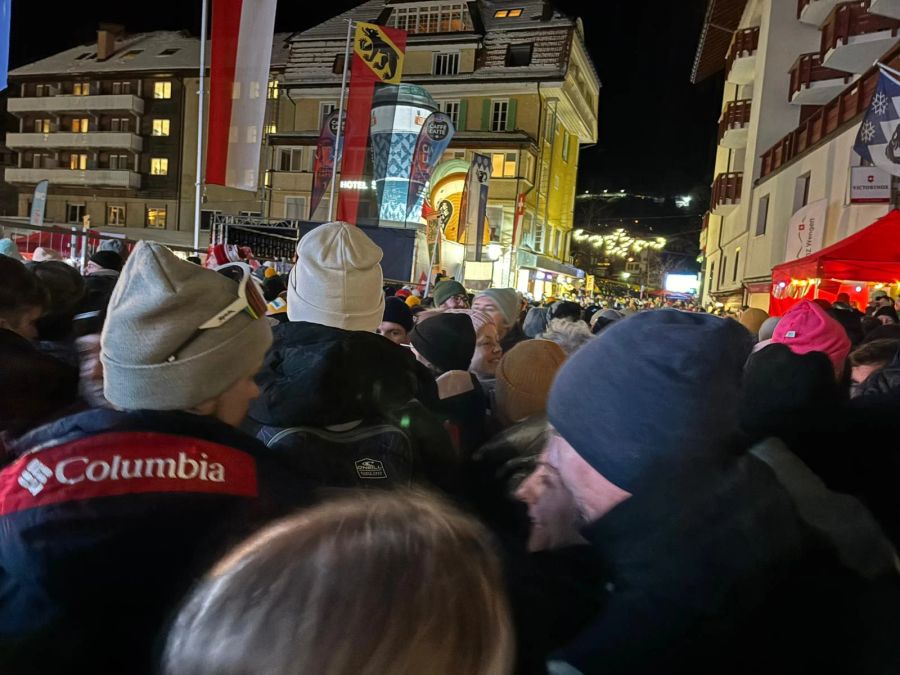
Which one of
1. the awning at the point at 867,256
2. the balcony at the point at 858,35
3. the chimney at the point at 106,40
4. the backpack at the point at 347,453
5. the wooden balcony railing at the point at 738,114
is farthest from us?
the chimney at the point at 106,40

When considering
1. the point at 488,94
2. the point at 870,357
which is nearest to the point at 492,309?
the point at 870,357

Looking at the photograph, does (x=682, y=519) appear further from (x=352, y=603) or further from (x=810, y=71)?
(x=810, y=71)

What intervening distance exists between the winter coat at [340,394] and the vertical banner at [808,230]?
14111mm

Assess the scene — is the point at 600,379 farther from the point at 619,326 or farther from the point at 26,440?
the point at 26,440

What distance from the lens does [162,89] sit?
41500 millimetres

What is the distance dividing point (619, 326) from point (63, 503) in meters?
1.14

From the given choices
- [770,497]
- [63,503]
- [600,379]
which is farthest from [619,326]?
[63,503]

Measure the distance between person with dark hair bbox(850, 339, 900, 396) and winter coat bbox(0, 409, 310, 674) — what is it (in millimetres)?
Result: 4120

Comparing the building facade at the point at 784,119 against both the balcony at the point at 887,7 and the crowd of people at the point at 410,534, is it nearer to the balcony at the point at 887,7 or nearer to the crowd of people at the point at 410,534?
the balcony at the point at 887,7

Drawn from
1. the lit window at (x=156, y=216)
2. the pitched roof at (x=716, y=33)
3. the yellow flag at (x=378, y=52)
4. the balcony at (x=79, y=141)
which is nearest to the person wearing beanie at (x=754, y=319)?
the yellow flag at (x=378, y=52)

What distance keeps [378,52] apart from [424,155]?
404 centimetres

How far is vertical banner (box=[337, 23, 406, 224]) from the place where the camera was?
40.2 feet

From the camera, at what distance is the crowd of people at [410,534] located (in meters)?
0.71

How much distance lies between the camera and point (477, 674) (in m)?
0.72
